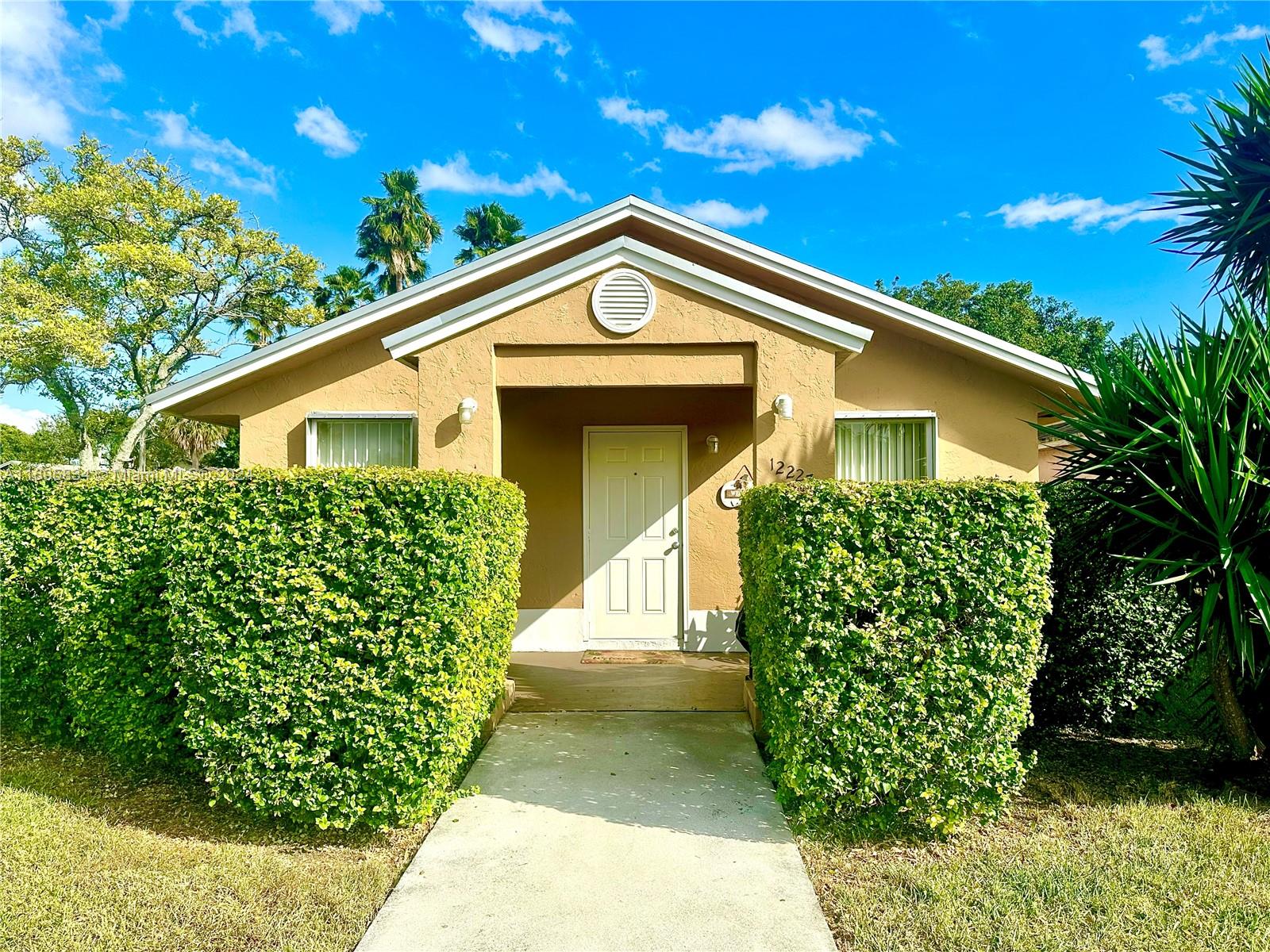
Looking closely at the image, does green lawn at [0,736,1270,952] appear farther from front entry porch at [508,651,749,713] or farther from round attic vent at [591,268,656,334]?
round attic vent at [591,268,656,334]

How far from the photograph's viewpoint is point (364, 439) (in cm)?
762

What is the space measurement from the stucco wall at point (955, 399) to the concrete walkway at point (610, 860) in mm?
→ 4051

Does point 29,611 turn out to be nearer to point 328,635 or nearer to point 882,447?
point 328,635

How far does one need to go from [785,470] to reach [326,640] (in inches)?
145

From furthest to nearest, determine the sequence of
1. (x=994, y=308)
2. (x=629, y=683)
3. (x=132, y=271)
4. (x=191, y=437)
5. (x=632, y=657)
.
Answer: (x=994, y=308) → (x=132, y=271) → (x=191, y=437) → (x=632, y=657) → (x=629, y=683)

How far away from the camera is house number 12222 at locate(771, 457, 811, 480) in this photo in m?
5.57

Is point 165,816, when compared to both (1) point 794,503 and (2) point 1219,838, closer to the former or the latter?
(1) point 794,503

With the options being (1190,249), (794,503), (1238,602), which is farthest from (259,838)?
(1190,249)

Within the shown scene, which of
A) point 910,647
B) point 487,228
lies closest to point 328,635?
point 910,647

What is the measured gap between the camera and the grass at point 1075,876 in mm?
3059

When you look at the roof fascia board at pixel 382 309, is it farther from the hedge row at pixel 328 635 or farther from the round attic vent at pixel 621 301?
the hedge row at pixel 328 635

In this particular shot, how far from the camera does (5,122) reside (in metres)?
25.3

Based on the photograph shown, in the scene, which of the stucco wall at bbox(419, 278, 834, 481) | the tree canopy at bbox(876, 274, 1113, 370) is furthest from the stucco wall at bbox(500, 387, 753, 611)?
the tree canopy at bbox(876, 274, 1113, 370)

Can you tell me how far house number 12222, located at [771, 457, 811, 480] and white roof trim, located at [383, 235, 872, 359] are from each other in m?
1.15
